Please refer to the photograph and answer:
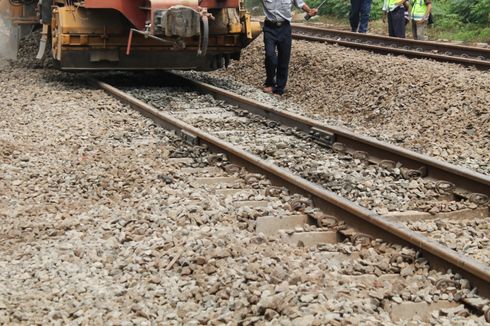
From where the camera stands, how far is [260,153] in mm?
7441

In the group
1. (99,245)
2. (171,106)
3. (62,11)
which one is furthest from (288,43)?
(99,245)

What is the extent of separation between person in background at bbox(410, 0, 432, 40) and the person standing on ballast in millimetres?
4678

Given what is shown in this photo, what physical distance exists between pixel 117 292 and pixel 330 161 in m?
3.32

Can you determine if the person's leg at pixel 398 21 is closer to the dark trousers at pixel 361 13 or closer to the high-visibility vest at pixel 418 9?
the high-visibility vest at pixel 418 9

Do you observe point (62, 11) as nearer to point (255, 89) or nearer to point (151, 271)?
point (255, 89)

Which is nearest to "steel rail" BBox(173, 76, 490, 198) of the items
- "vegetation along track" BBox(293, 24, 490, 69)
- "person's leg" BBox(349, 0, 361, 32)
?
"vegetation along track" BBox(293, 24, 490, 69)

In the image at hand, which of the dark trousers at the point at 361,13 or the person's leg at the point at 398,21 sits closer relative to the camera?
the person's leg at the point at 398,21

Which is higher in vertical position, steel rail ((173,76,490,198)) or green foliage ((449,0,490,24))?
green foliage ((449,0,490,24))

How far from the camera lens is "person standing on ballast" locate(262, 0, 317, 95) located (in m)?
11.5

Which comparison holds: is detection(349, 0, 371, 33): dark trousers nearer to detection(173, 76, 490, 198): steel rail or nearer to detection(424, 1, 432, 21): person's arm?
detection(424, 1, 432, 21): person's arm

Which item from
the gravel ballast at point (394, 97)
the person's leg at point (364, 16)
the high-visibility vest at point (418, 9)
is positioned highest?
the high-visibility vest at point (418, 9)

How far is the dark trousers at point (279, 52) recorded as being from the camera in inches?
454

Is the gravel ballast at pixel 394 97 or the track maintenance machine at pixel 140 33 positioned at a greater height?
the track maintenance machine at pixel 140 33

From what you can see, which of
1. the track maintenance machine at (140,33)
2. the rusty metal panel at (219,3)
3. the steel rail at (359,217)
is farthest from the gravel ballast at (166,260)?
the rusty metal panel at (219,3)
